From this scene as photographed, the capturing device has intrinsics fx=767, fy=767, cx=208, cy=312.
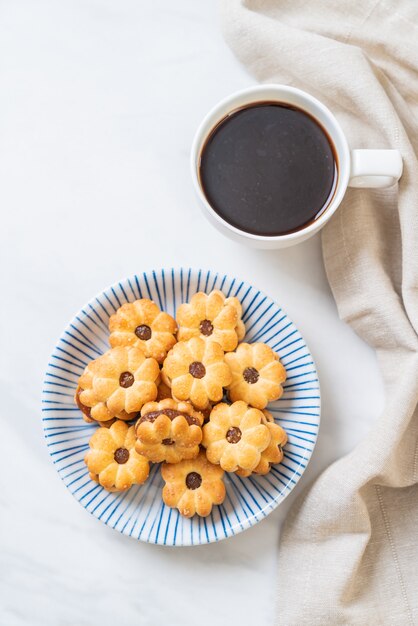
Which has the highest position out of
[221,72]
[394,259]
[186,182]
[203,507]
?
[221,72]

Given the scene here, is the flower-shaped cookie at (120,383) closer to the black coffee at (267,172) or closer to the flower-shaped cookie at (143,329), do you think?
the flower-shaped cookie at (143,329)

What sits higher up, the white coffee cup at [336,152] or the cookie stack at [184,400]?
the white coffee cup at [336,152]

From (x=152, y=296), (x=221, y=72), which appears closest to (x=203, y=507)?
(x=152, y=296)

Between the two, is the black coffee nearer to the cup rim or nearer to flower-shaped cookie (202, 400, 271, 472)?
the cup rim

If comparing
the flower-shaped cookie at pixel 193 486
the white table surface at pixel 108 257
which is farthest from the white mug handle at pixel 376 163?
the flower-shaped cookie at pixel 193 486

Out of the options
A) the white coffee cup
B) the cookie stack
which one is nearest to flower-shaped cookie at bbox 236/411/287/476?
the cookie stack

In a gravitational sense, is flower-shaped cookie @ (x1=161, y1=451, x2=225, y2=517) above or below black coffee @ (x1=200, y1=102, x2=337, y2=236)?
below

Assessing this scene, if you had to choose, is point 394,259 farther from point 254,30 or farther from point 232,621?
point 232,621
